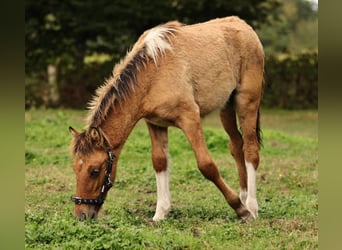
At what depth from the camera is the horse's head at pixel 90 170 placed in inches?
198

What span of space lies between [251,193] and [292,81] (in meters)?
16.6

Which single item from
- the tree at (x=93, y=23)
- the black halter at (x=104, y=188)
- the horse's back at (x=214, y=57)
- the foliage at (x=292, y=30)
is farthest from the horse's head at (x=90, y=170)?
the foliage at (x=292, y=30)

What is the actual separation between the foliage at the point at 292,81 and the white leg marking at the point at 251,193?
15599 mm

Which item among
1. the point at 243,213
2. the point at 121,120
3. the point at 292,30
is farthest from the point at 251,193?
the point at 292,30

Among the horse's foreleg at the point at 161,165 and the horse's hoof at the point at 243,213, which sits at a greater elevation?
the horse's foreleg at the point at 161,165

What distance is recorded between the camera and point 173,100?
5434 mm

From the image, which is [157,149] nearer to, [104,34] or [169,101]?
[169,101]

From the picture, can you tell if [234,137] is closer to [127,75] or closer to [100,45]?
[127,75]

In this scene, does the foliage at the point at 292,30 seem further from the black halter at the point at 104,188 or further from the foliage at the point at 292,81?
the black halter at the point at 104,188

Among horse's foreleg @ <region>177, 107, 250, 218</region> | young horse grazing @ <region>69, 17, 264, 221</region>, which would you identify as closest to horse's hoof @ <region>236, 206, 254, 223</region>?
young horse grazing @ <region>69, 17, 264, 221</region>

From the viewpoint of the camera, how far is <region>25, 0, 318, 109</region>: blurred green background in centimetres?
2117

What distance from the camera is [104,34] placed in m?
22.1

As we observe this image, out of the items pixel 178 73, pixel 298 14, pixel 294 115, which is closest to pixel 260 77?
pixel 178 73
